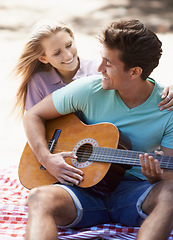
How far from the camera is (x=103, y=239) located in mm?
1979

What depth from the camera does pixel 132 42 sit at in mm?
2021

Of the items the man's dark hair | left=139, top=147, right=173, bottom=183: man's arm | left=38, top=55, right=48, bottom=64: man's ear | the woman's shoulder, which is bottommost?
left=139, top=147, right=173, bottom=183: man's arm

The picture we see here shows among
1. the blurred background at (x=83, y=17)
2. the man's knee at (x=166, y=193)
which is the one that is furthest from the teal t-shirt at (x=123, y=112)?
the blurred background at (x=83, y=17)

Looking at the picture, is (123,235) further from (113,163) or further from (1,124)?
(1,124)

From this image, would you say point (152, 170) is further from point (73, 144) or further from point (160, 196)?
point (73, 144)

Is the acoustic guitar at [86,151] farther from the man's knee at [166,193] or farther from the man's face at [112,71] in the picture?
the man's face at [112,71]

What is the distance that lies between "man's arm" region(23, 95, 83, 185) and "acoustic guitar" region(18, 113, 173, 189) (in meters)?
0.05

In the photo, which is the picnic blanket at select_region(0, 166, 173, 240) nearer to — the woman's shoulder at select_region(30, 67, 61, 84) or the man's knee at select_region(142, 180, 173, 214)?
the man's knee at select_region(142, 180, 173, 214)

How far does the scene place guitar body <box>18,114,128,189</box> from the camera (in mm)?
2010

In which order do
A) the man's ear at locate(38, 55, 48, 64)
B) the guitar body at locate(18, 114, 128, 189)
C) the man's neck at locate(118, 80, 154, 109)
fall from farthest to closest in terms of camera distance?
1. the man's ear at locate(38, 55, 48, 64)
2. the man's neck at locate(118, 80, 154, 109)
3. the guitar body at locate(18, 114, 128, 189)

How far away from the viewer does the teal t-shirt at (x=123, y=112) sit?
207 centimetres

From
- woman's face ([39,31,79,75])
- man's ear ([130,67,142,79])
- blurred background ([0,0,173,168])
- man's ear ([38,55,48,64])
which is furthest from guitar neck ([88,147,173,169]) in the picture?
blurred background ([0,0,173,168])

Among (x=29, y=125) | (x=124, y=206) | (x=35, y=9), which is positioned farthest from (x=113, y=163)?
(x=35, y=9)

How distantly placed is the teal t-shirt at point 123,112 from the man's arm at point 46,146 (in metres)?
0.09
